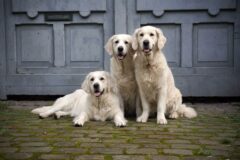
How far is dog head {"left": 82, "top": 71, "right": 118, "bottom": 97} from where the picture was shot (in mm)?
5617

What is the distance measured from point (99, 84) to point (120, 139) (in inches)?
50.4

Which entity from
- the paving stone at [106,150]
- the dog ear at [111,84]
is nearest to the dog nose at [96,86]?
the dog ear at [111,84]

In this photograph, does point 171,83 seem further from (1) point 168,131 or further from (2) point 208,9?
(2) point 208,9

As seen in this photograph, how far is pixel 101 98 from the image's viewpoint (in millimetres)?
5727

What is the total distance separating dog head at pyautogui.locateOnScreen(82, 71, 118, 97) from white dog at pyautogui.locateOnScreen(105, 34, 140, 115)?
0.16 metres

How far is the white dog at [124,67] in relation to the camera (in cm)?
584

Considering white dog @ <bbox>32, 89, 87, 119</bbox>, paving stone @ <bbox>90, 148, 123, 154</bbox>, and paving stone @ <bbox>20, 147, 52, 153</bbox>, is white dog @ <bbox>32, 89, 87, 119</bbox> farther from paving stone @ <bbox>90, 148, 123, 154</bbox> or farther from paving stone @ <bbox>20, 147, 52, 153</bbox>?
paving stone @ <bbox>90, 148, 123, 154</bbox>

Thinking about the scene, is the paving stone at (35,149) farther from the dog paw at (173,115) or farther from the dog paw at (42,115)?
the dog paw at (173,115)

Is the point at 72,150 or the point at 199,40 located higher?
the point at 199,40

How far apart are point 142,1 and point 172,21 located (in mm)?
654

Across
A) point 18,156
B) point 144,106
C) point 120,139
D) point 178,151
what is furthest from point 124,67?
point 18,156

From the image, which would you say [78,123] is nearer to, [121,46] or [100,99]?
[100,99]

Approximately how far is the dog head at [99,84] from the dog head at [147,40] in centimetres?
57

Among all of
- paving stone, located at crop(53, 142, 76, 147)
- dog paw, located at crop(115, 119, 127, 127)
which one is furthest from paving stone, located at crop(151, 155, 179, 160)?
dog paw, located at crop(115, 119, 127, 127)
